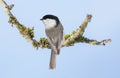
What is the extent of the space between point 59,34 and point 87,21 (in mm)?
1491

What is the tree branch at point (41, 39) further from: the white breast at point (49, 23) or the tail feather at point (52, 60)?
the white breast at point (49, 23)

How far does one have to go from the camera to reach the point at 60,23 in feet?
34.5

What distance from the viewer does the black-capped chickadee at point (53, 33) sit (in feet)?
32.6

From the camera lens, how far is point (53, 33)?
1031 cm

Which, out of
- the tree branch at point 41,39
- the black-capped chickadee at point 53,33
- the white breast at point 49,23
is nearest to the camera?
the tree branch at point 41,39

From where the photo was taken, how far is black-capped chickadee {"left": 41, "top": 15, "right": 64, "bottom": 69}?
9.94 metres

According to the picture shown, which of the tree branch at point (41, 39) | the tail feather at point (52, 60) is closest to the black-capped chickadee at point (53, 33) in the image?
the tail feather at point (52, 60)

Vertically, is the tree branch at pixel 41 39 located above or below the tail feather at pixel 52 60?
above

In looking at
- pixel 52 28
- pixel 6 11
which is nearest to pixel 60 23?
pixel 52 28

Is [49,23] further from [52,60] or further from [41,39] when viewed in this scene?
[52,60]

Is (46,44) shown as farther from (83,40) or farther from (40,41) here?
(83,40)

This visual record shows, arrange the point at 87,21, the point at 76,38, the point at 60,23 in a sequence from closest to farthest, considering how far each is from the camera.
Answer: the point at 87,21 < the point at 76,38 < the point at 60,23

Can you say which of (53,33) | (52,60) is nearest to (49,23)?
(53,33)

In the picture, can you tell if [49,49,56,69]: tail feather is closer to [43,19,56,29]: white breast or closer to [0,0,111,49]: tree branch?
[0,0,111,49]: tree branch
